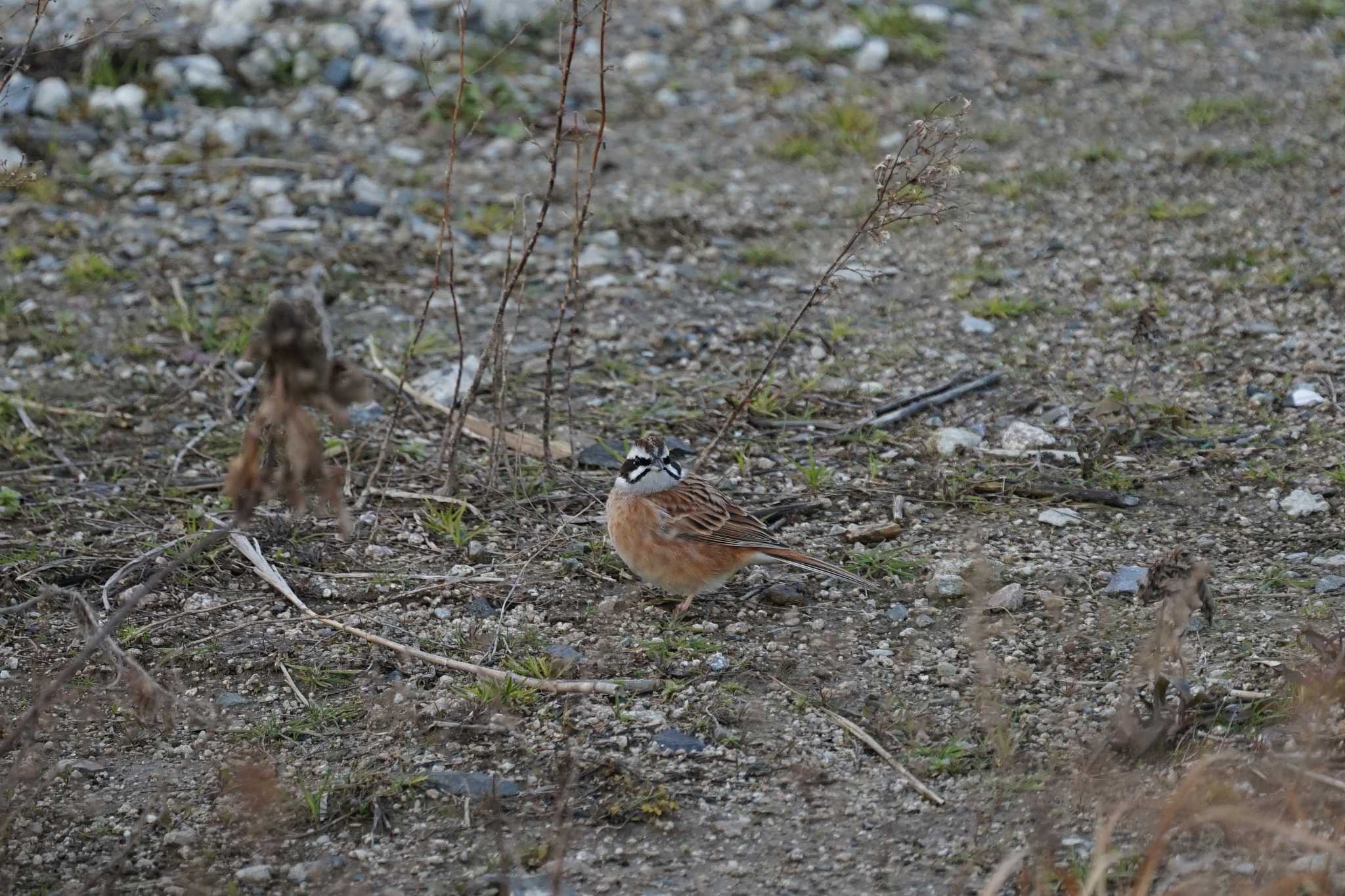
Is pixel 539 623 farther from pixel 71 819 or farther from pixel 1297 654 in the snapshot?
pixel 1297 654

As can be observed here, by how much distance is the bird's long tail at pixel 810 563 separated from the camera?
16.6 feet

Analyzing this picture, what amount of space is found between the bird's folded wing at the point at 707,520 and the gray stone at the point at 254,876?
182 centimetres

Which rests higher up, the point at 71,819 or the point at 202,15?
the point at 202,15

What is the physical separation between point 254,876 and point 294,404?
55.9 inches

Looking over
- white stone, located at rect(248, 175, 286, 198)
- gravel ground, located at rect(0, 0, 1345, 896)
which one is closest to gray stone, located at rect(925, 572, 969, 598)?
gravel ground, located at rect(0, 0, 1345, 896)

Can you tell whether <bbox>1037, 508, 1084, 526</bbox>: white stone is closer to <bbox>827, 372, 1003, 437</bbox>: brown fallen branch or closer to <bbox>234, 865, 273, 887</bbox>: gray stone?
<bbox>827, 372, 1003, 437</bbox>: brown fallen branch

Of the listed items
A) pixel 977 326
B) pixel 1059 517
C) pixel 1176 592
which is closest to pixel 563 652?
pixel 1176 592

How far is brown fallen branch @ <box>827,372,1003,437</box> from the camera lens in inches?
250

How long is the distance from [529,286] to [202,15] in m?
3.92

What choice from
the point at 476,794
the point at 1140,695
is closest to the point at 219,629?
the point at 476,794

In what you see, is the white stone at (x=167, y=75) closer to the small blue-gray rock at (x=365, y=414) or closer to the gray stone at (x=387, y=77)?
the gray stone at (x=387, y=77)

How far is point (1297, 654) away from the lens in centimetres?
450

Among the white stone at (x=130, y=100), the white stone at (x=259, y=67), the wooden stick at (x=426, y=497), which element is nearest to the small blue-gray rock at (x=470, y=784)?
the wooden stick at (x=426, y=497)

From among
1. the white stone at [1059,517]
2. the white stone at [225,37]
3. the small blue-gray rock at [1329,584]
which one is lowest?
→ the white stone at [1059,517]
